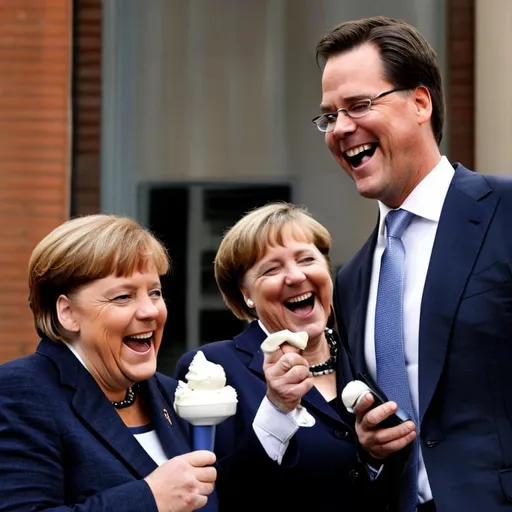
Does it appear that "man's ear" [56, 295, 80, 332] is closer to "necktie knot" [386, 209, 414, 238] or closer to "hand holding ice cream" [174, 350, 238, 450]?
"hand holding ice cream" [174, 350, 238, 450]

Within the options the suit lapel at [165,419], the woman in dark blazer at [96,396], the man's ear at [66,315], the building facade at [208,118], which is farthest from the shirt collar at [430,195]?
the building facade at [208,118]

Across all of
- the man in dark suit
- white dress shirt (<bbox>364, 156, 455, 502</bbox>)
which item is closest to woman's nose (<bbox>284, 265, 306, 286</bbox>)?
the man in dark suit

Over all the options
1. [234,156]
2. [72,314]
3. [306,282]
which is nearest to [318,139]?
[234,156]

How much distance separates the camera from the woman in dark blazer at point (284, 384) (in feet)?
9.92

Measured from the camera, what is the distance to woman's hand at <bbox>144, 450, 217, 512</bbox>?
259 cm

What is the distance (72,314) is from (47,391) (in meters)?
0.26

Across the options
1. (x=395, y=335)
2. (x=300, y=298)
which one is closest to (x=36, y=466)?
(x=395, y=335)

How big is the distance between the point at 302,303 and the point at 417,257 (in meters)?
0.70

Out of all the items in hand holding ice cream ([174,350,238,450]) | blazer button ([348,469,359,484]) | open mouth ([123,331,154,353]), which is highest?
open mouth ([123,331,154,353])

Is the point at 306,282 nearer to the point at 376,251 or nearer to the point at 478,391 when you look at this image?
the point at 376,251

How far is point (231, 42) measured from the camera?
6.30 m

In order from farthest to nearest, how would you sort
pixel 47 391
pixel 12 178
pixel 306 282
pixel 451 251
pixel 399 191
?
pixel 12 178 < pixel 306 282 < pixel 399 191 < pixel 451 251 < pixel 47 391

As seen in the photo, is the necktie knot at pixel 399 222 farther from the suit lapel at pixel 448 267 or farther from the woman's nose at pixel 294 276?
the woman's nose at pixel 294 276

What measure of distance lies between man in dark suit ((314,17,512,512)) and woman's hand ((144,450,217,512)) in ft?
1.73
